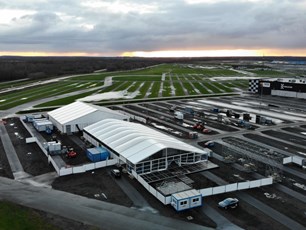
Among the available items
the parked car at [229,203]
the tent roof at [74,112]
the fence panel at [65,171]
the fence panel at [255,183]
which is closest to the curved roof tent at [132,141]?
the fence panel at [65,171]

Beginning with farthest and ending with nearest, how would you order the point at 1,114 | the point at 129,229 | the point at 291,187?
the point at 1,114 < the point at 291,187 < the point at 129,229

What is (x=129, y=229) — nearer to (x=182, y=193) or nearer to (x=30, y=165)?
(x=182, y=193)

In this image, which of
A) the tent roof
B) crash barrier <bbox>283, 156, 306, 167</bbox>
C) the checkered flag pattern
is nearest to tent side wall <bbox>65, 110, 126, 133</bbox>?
the tent roof

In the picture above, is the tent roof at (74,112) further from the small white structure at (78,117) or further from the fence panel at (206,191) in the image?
the fence panel at (206,191)

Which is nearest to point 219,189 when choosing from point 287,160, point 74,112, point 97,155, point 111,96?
point 287,160

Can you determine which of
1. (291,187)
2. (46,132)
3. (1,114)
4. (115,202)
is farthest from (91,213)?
(1,114)
